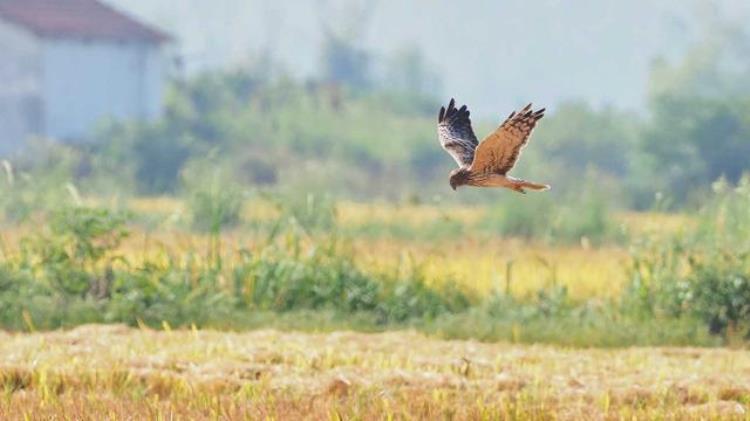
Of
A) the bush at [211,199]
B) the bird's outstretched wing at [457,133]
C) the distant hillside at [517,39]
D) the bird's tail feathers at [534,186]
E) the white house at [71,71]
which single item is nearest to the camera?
the bird's tail feathers at [534,186]

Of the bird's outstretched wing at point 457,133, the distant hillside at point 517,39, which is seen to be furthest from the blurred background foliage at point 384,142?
the distant hillside at point 517,39

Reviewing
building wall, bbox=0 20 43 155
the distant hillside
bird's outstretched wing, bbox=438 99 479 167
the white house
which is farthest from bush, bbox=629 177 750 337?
the distant hillside

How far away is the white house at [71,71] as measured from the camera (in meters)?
41.4

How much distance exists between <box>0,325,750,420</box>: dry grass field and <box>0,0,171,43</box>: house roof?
29554mm

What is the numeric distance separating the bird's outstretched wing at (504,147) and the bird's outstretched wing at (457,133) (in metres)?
0.35

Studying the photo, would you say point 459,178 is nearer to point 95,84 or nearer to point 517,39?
point 95,84

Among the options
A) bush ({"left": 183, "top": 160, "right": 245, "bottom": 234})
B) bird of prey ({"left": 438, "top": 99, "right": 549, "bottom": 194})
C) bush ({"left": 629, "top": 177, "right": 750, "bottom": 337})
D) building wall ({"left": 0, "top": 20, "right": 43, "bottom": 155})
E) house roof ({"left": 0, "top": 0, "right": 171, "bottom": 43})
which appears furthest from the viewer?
house roof ({"left": 0, "top": 0, "right": 171, "bottom": 43})

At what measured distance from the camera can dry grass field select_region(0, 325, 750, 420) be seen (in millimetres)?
9562

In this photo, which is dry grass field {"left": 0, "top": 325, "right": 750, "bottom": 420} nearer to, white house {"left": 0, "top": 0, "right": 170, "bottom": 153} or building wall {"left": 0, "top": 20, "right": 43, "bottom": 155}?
building wall {"left": 0, "top": 20, "right": 43, "bottom": 155}

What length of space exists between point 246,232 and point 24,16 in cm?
2224

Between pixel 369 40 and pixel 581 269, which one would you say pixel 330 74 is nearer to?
pixel 581 269

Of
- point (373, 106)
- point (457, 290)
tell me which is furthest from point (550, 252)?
point (373, 106)

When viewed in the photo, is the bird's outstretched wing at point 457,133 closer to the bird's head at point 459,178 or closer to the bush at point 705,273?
the bird's head at point 459,178

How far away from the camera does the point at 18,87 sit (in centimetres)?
4144
